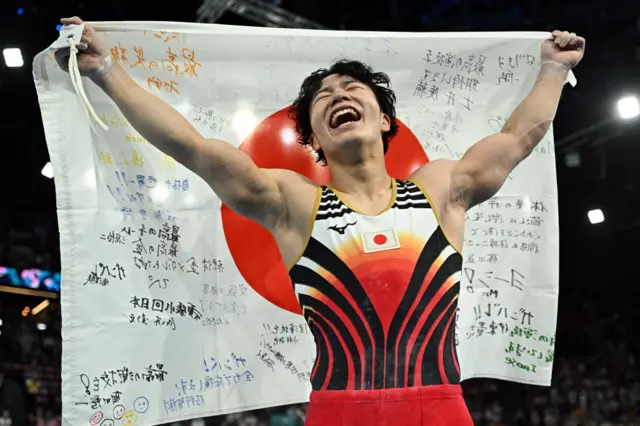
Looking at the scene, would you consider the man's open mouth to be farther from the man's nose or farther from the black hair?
the black hair

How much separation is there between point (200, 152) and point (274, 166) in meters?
0.53

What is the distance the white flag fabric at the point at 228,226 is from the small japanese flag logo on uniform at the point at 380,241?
54cm

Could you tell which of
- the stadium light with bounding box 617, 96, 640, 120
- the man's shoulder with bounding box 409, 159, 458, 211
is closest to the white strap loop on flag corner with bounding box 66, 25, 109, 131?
the man's shoulder with bounding box 409, 159, 458, 211

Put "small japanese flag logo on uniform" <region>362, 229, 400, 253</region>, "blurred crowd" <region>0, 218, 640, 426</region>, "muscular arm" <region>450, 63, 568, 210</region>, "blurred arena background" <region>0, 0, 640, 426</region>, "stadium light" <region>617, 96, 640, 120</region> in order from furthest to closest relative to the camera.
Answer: "blurred crowd" <region>0, 218, 640, 426</region>, "blurred arena background" <region>0, 0, 640, 426</region>, "stadium light" <region>617, 96, 640, 120</region>, "muscular arm" <region>450, 63, 568, 210</region>, "small japanese flag logo on uniform" <region>362, 229, 400, 253</region>

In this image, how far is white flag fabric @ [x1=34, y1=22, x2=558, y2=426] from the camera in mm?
2262

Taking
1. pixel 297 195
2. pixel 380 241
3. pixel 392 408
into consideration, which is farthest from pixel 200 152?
pixel 392 408

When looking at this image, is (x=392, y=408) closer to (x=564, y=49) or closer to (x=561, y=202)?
(x=564, y=49)

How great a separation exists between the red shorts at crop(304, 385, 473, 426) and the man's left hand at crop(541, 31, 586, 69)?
132 cm

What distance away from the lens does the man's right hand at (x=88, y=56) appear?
213 centimetres

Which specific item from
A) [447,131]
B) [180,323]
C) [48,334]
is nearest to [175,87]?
[180,323]

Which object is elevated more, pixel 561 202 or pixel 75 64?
pixel 561 202

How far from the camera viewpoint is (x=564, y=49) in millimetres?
2568

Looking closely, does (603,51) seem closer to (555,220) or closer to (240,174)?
(555,220)

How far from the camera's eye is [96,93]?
2359 millimetres
